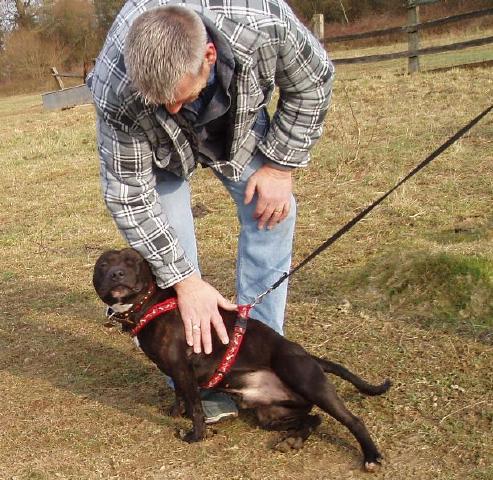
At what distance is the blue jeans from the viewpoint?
3.32 metres

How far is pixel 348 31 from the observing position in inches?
1315

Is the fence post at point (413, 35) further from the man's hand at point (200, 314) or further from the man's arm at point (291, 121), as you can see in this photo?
the man's hand at point (200, 314)

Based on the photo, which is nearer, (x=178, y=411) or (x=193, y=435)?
(x=193, y=435)

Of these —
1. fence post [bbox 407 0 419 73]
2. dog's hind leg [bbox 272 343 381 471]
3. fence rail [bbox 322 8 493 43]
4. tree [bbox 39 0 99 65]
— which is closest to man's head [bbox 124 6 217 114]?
dog's hind leg [bbox 272 343 381 471]

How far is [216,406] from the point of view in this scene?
348cm

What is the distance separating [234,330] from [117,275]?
541 mm

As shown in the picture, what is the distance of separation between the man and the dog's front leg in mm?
164

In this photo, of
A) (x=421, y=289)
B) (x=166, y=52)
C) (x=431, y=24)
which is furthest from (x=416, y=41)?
(x=166, y=52)

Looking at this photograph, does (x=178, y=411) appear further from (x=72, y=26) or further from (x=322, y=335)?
(x=72, y=26)

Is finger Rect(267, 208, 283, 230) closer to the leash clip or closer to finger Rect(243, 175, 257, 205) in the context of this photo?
finger Rect(243, 175, 257, 205)

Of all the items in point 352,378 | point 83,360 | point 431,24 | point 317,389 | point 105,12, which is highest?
point 317,389

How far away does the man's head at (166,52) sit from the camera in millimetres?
2277

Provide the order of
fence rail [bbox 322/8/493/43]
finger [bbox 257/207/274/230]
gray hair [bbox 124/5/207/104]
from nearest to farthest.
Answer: gray hair [bbox 124/5/207/104] → finger [bbox 257/207/274/230] → fence rail [bbox 322/8/493/43]

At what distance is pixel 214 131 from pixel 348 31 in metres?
31.9
